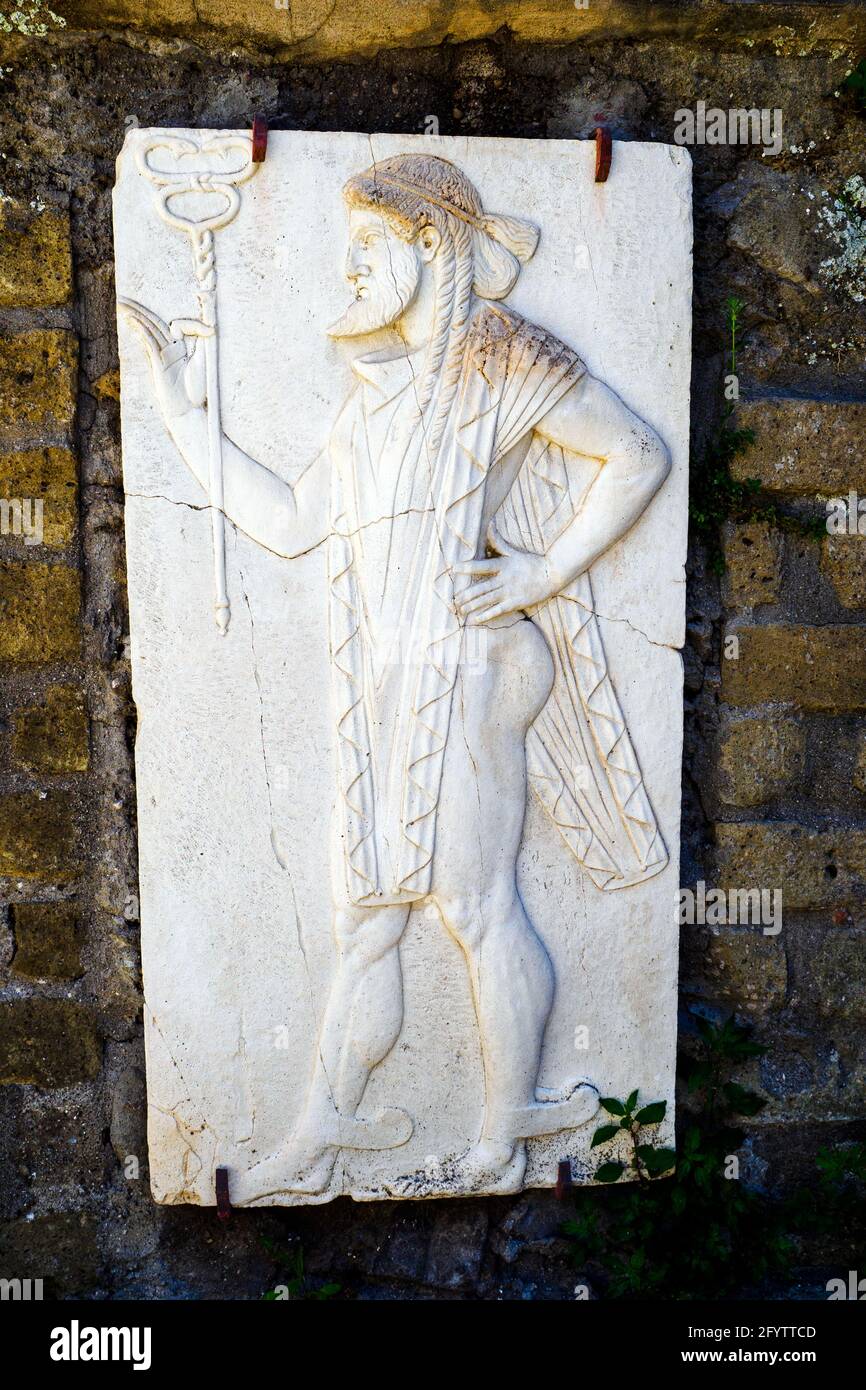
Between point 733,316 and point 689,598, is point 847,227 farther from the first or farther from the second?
point 689,598

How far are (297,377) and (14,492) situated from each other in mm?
646

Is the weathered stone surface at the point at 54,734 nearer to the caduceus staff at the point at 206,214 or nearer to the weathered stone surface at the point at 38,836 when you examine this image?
the weathered stone surface at the point at 38,836

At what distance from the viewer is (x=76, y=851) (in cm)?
285

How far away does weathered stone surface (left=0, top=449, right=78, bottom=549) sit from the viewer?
2.74 meters

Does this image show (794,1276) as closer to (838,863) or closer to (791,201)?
(838,863)

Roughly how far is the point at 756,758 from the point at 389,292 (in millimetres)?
1301

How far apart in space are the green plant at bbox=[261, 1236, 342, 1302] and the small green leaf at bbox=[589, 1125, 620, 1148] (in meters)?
0.63

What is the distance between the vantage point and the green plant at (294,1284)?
9.23 ft

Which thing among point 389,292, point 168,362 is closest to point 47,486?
point 168,362

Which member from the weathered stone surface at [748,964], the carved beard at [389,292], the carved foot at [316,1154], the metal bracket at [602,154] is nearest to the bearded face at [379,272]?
the carved beard at [389,292]

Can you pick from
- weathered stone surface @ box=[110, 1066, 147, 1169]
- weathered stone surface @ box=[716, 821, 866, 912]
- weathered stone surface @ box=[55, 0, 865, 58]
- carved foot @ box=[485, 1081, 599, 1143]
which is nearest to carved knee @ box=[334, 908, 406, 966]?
carved foot @ box=[485, 1081, 599, 1143]

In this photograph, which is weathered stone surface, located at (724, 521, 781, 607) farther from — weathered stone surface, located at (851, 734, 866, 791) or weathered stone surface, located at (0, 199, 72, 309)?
weathered stone surface, located at (0, 199, 72, 309)

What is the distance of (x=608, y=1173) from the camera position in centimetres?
287

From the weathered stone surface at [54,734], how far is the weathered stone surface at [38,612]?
0.09 metres
